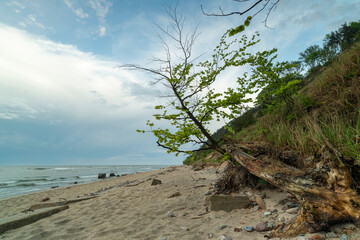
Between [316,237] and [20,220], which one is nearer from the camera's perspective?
[316,237]

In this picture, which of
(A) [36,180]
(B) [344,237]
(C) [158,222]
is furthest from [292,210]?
(A) [36,180]

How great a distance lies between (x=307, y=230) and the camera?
2.14 meters

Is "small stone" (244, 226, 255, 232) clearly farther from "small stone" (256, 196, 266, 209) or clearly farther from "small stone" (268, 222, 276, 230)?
"small stone" (256, 196, 266, 209)

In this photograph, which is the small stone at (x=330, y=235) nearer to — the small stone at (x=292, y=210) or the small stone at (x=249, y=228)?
the small stone at (x=292, y=210)

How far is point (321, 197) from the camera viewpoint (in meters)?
2.27

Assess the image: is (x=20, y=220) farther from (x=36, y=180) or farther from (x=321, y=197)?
(x=36, y=180)

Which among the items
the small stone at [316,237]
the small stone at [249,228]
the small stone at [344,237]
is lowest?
the small stone at [249,228]

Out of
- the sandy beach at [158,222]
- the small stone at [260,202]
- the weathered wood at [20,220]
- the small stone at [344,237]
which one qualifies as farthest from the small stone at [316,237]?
the weathered wood at [20,220]

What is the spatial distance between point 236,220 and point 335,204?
4.94 feet

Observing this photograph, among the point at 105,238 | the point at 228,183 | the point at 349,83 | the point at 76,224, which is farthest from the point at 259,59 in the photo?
the point at 76,224

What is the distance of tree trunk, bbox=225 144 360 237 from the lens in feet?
6.80

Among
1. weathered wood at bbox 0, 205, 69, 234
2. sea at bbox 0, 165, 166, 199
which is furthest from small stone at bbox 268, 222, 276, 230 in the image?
sea at bbox 0, 165, 166, 199

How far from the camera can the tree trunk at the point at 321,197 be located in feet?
6.80

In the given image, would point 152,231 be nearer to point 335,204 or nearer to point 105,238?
point 105,238
